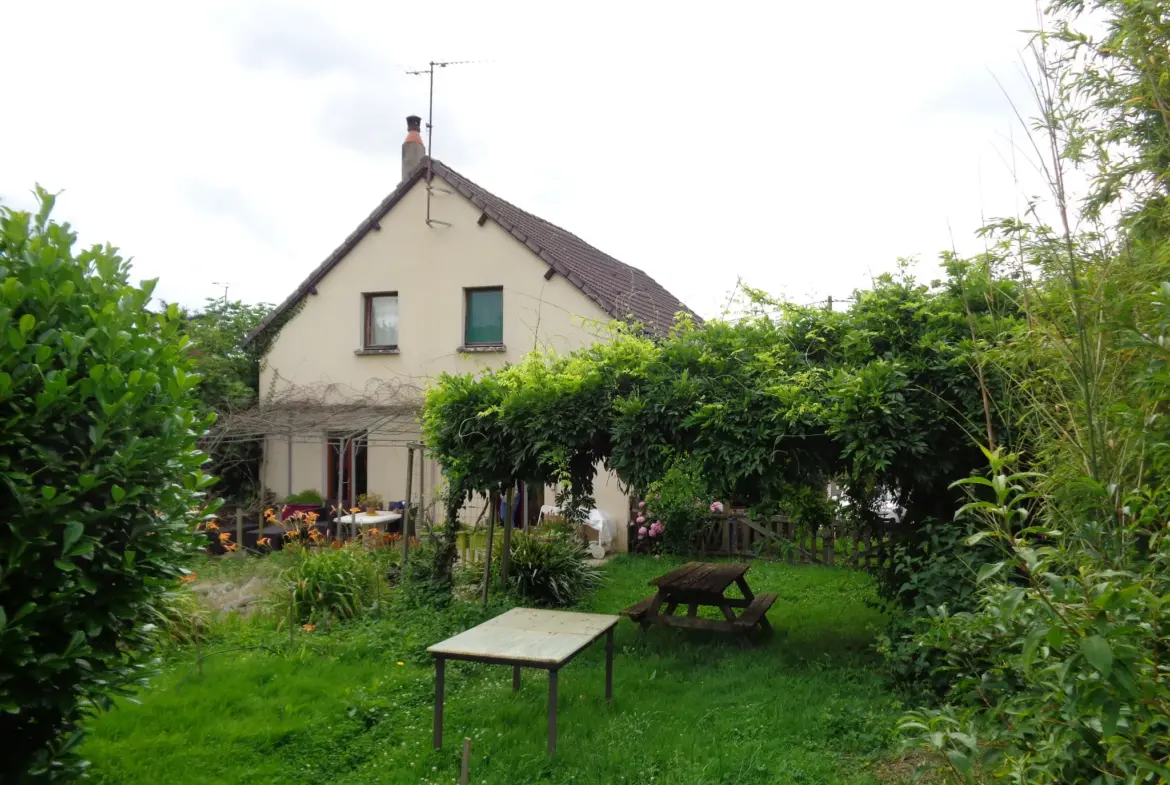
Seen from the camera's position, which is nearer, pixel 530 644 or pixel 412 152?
pixel 530 644

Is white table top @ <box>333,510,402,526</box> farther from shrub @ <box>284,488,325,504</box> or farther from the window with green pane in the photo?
the window with green pane

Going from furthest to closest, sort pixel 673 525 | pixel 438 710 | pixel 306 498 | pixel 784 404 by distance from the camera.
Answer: pixel 306 498
pixel 673 525
pixel 784 404
pixel 438 710

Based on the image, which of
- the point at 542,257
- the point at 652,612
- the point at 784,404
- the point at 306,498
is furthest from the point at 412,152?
the point at 784,404

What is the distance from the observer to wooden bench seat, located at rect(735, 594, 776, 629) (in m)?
7.20

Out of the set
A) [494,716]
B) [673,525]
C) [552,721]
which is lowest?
[494,716]

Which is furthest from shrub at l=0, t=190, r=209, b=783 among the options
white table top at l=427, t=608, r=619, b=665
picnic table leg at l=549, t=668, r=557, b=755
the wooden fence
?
the wooden fence

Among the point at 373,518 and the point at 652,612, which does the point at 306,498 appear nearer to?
the point at 373,518

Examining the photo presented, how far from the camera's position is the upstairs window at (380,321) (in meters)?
14.6

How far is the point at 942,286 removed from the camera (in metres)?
5.67

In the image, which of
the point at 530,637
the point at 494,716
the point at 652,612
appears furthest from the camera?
the point at 652,612

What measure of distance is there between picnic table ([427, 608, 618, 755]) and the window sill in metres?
7.92

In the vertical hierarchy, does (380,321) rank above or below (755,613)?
above

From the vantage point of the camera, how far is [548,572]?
919cm

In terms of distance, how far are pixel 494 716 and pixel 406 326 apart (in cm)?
990
